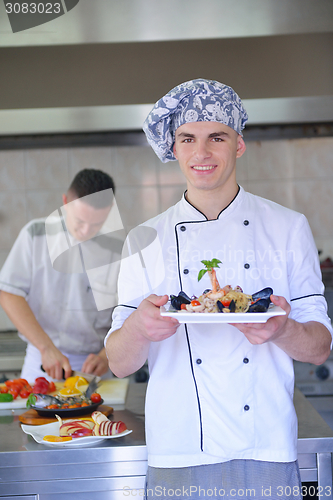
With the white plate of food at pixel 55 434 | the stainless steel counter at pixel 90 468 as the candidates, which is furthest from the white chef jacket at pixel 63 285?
the stainless steel counter at pixel 90 468

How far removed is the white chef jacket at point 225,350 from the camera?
109 centimetres

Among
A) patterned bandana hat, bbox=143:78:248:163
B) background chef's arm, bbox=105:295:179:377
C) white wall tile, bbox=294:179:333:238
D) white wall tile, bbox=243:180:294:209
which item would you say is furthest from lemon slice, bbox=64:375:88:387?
white wall tile, bbox=294:179:333:238

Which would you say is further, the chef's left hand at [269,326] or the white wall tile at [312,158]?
the white wall tile at [312,158]

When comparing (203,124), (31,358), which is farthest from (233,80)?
(31,358)

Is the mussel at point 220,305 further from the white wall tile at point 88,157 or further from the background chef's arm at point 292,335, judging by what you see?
the white wall tile at point 88,157

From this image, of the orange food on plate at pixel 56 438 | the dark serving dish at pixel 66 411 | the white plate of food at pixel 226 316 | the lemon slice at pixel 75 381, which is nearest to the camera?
the white plate of food at pixel 226 316

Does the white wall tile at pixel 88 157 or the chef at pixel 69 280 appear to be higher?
the white wall tile at pixel 88 157

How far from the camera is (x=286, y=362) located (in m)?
1.12

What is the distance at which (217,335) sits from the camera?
1142 millimetres

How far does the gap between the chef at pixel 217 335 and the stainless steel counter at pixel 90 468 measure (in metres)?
0.19

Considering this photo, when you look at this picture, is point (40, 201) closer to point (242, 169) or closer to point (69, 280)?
point (69, 280)

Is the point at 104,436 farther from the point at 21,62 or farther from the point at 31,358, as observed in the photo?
the point at 21,62

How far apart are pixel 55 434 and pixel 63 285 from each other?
3.37ft

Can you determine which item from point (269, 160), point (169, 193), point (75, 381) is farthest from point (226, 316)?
point (269, 160)
